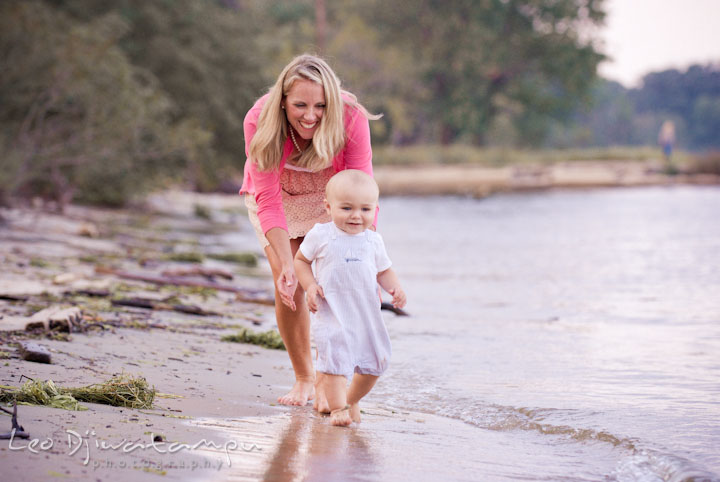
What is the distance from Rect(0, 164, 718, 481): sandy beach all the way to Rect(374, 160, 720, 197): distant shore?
2532 cm

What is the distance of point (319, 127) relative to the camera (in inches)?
158

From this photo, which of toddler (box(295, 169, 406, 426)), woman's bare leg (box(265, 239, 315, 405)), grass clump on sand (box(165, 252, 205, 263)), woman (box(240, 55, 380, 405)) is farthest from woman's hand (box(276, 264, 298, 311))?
grass clump on sand (box(165, 252, 205, 263))

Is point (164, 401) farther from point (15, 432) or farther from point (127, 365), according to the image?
point (15, 432)

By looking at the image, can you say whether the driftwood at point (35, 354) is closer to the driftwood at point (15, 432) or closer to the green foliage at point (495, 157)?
the driftwood at point (15, 432)

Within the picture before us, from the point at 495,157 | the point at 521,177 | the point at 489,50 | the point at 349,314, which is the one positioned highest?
the point at 489,50

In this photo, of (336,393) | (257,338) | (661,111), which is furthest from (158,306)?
(661,111)

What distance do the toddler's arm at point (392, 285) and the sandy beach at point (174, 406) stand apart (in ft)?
1.83

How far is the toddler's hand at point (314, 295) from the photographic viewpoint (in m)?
3.73

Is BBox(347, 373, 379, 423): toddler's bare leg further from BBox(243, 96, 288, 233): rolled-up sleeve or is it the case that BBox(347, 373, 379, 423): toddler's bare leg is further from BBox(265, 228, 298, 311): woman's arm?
BBox(243, 96, 288, 233): rolled-up sleeve

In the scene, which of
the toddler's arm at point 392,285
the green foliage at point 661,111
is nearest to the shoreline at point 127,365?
the toddler's arm at point 392,285

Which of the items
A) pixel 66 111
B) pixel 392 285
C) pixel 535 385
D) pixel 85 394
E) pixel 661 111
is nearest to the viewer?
pixel 85 394

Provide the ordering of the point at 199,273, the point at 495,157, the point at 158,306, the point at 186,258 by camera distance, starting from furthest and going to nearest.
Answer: the point at 495,157
the point at 186,258
the point at 199,273
the point at 158,306

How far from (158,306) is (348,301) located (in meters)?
2.97

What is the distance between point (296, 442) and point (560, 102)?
159 feet
